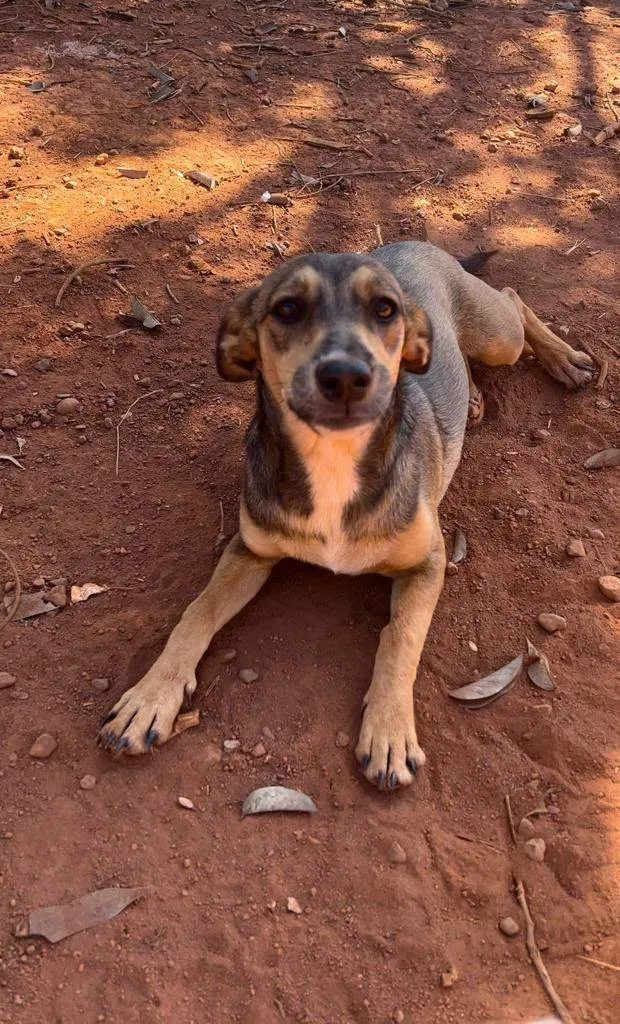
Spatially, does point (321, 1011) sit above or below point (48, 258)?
below

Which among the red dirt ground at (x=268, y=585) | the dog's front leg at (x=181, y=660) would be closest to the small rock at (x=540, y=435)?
the red dirt ground at (x=268, y=585)

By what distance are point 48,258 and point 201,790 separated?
417 cm

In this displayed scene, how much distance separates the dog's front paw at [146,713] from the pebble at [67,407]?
79.8 inches

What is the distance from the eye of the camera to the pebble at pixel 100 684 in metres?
3.54

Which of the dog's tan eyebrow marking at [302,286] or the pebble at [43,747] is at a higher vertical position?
the dog's tan eyebrow marking at [302,286]

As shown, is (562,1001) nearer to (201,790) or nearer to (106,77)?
(201,790)

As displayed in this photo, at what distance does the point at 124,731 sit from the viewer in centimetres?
327

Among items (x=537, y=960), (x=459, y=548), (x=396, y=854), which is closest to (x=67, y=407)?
(x=459, y=548)

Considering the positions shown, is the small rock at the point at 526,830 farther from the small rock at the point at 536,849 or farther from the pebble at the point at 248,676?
the pebble at the point at 248,676

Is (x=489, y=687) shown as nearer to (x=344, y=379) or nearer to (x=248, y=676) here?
(x=248, y=676)

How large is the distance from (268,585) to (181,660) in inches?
28.3

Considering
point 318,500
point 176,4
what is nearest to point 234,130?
point 176,4

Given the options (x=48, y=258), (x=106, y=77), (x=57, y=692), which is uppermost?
(x=106, y=77)

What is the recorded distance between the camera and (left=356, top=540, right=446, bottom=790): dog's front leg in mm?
3225
